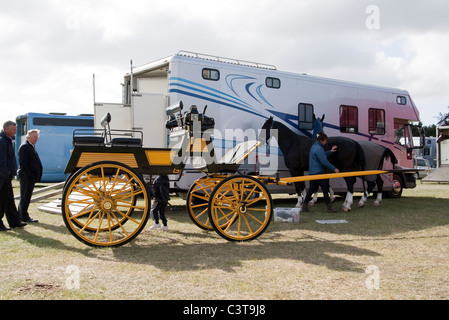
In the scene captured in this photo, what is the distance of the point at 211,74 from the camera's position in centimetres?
969

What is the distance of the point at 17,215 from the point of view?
7.36 meters

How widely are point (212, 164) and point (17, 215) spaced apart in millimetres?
3866

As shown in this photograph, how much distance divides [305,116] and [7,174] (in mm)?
7407

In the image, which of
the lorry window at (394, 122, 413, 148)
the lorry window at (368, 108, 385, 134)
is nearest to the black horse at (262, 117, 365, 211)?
the lorry window at (368, 108, 385, 134)

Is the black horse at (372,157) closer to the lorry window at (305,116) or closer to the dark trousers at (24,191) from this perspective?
the lorry window at (305,116)

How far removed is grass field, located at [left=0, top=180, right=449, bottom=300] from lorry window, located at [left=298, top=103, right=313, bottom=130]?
166 inches

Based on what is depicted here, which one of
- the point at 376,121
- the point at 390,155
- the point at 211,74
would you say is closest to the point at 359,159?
the point at 390,155

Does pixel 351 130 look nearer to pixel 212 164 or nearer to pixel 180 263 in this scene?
pixel 212 164

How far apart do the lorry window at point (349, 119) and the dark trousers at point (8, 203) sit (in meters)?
8.59

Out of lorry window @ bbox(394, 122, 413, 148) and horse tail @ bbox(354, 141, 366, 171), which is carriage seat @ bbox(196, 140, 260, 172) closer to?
horse tail @ bbox(354, 141, 366, 171)

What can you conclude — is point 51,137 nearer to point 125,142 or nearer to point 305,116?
point 305,116

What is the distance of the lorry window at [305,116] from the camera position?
11047 mm

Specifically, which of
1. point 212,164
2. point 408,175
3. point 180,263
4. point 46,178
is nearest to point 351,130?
point 408,175

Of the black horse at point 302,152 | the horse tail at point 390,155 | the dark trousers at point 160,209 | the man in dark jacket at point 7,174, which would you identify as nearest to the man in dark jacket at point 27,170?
the man in dark jacket at point 7,174
